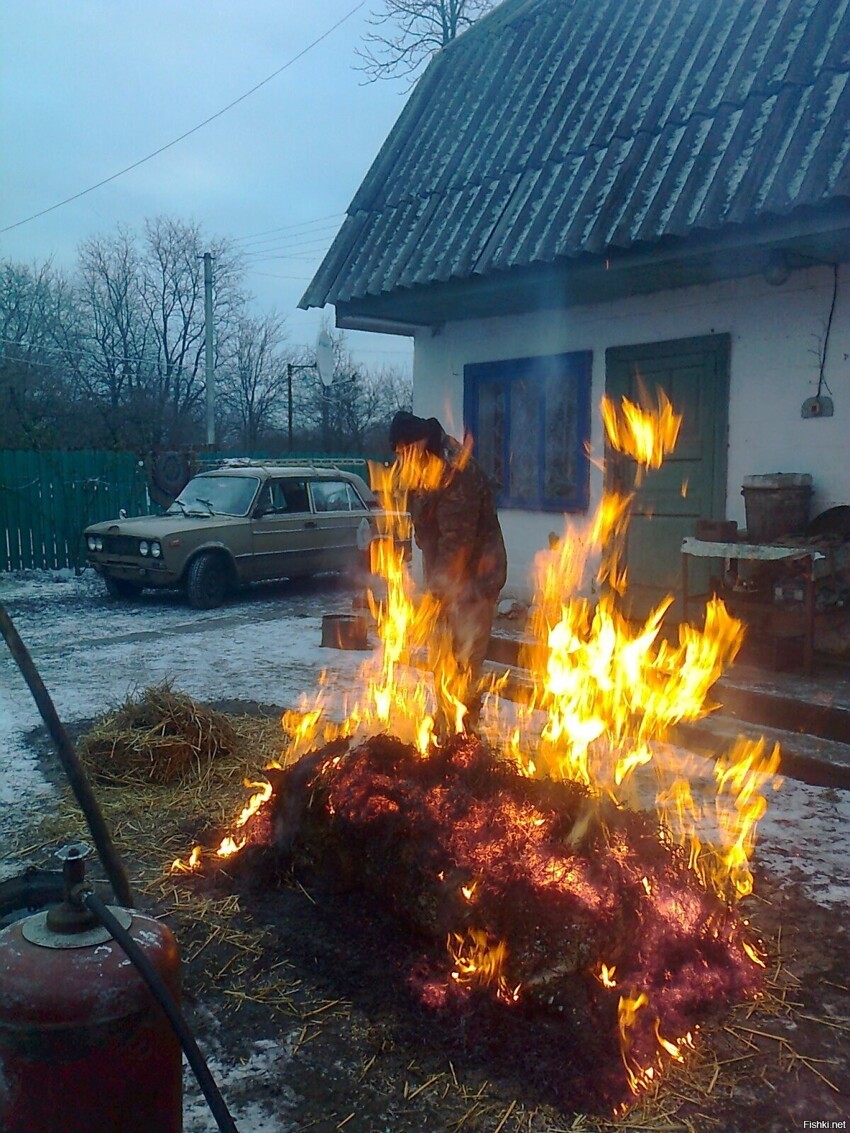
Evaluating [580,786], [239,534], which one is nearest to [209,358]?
[239,534]

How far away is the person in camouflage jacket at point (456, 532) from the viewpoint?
496cm

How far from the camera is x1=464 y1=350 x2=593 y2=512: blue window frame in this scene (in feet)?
30.1

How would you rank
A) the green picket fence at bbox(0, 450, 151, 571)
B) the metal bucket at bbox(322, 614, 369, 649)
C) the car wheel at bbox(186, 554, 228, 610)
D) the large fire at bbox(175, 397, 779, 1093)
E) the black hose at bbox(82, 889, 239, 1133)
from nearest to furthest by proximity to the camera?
the black hose at bbox(82, 889, 239, 1133) → the large fire at bbox(175, 397, 779, 1093) → the metal bucket at bbox(322, 614, 369, 649) → the car wheel at bbox(186, 554, 228, 610) → the green picket fence at bbox(0, 450, 151, 571)

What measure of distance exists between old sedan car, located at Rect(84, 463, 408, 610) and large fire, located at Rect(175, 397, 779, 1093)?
445 centimetres

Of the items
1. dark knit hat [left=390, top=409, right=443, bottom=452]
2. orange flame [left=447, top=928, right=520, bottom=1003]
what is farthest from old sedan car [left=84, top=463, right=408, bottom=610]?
orange flame [left=447, top=928, right=520, bottom=1003]

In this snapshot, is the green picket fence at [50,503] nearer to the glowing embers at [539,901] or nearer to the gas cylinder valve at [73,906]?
the glowing embers at [539,901]

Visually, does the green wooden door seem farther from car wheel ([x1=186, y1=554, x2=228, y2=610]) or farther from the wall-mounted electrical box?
car wheel ([x1=186, y1=554, x2=228, y2=610])

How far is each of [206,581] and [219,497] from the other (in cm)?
155

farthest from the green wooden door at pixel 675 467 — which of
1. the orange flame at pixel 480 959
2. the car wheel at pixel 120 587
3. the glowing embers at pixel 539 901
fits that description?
the car wheel at pixel 120 587

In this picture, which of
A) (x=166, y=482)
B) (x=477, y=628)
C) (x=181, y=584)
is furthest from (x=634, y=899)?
(x=166, y=482)

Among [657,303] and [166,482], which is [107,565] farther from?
[657,303]

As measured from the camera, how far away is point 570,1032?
279 cm

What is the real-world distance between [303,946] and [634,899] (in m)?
1.28

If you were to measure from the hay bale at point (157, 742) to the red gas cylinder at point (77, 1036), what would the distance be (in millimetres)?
3324
